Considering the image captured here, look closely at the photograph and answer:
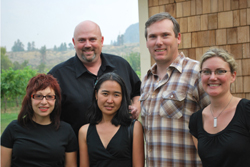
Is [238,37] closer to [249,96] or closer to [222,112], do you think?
[249,96]

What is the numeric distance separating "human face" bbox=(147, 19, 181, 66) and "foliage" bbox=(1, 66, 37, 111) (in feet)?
29.1

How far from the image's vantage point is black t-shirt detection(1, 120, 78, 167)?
2004mm

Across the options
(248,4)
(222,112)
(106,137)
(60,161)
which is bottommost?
(60,161)

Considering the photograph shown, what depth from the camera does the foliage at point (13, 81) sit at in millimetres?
10062

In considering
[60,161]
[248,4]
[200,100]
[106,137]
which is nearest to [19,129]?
[60,161]

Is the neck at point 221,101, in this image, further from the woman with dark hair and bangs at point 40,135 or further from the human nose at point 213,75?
the woman with dark hair and bangs at point 40,135

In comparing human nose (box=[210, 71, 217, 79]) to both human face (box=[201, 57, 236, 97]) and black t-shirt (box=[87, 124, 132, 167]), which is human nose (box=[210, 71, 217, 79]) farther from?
black t-shirt (box=[87, 124, 132, 167])

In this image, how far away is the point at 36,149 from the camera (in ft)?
6.60

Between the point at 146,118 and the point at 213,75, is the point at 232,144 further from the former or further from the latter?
the point at 146,118

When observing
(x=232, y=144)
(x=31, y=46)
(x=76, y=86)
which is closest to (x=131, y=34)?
(x=31, y=46)

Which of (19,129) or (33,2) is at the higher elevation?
(33,2)

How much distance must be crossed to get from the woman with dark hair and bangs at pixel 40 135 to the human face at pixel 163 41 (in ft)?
3.11

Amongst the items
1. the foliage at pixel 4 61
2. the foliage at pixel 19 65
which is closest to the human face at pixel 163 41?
the foliage at pixel 19 65

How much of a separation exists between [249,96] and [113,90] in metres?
2.13
